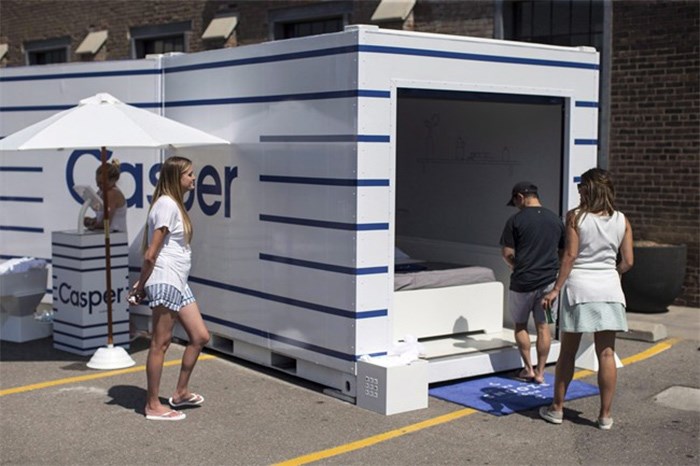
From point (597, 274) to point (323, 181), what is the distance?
2.19 meters

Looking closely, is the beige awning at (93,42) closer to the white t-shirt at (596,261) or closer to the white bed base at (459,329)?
the white bed base at (459,329)

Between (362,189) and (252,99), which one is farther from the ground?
(252,99)

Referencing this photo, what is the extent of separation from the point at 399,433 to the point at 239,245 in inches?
105

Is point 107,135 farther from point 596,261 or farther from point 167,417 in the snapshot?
point 596,261

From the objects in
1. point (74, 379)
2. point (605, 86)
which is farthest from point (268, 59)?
point (605, 86)

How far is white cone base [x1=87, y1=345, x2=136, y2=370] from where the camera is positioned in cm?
866

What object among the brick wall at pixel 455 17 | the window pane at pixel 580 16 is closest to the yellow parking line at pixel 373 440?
the window pane at pixel 580 16

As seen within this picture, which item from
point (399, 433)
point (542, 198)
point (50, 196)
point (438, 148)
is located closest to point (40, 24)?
point (50, 196)

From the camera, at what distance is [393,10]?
593 inches

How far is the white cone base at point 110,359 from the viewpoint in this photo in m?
8.66

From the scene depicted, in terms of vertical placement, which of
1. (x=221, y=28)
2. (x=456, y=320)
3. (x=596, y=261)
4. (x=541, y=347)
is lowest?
(x=541, y=347)

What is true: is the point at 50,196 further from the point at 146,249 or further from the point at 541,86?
the point at 541,86

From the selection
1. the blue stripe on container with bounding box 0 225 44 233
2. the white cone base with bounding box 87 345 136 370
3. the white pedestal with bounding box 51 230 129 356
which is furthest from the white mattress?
the blue stripe on container with bounding box 0 225 44 233

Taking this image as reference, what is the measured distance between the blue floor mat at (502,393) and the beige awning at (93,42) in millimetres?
14763
